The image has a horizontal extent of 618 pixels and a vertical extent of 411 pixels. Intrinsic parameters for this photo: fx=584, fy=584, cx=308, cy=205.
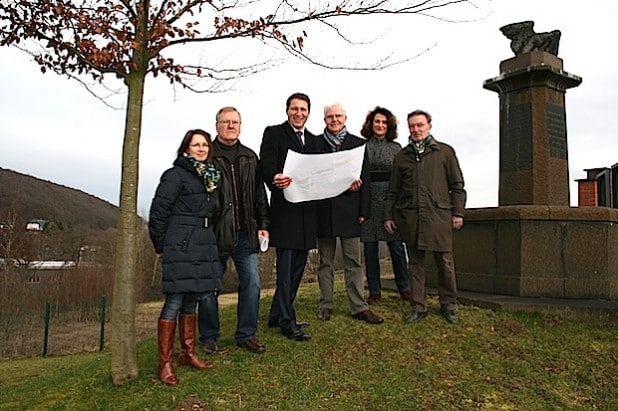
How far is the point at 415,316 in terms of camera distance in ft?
19.3

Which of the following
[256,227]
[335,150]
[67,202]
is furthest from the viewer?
[67,202]

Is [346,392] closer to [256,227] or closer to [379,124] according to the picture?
[256,227]

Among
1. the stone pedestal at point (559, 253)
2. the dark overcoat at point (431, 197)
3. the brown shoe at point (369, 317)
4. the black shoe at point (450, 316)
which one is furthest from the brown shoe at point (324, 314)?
the stone pedestal at point (559, 253)

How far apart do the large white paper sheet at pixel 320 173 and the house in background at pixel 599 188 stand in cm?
1621

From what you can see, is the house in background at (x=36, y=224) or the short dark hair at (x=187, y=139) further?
the house in background at (x=36, y=224)

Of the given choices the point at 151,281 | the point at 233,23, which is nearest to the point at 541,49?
the point at 233,23

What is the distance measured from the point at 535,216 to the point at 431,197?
2084 millimetres

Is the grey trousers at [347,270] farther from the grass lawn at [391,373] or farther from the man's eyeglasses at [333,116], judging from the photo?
the man's eyeglasses at [333,116]

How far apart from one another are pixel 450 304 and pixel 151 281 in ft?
123

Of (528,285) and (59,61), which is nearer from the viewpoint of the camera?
(59,61)

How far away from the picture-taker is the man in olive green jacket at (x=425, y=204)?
5.75 meters

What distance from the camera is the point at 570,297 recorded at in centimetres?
698

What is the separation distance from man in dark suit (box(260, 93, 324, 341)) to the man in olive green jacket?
102 centimetres

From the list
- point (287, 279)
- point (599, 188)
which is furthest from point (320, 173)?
point (599, 188)
